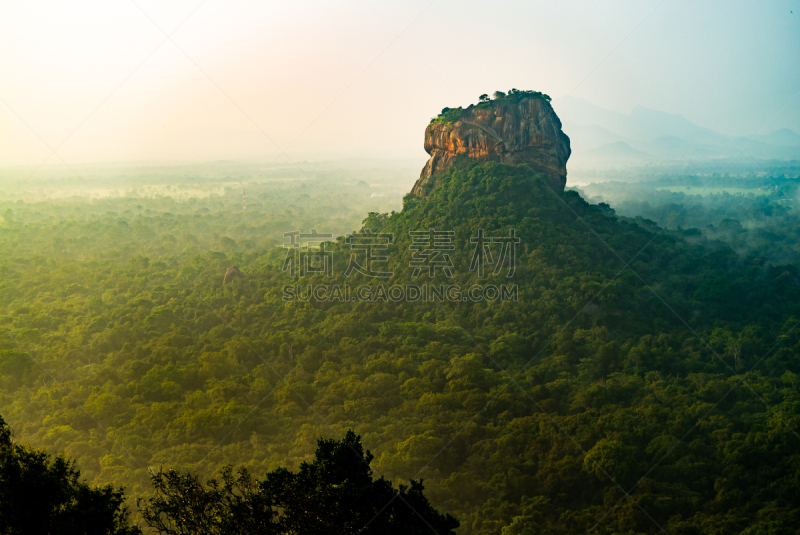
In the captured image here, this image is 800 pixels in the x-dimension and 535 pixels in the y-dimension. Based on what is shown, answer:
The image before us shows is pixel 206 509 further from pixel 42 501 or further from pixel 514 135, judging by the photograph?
pixel 514 135

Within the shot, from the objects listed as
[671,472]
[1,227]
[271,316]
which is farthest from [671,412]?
[1,227]

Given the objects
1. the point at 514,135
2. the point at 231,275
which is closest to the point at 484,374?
the point at 514,135

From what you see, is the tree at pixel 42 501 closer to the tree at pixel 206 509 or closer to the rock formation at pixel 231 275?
the tree at pixel 206 509

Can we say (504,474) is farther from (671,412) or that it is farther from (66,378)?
(66,378)

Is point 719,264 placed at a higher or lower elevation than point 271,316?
higher

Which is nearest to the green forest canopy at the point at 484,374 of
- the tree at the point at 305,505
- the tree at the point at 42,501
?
the tree at the point at 305,505
